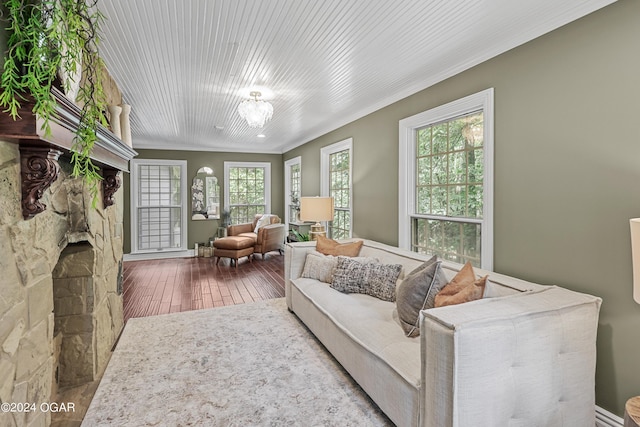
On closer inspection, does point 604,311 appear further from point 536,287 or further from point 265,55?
point 265,55

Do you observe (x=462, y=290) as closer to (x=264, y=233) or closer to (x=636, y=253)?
(x=636, y=253)

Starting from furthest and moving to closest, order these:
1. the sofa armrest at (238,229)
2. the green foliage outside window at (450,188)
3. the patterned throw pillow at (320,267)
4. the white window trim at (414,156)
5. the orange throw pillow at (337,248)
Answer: the sofa armrest at (238,229) < the orange throw pillow at (337,248) < the patterned throw pillow at (320,267) < the green foliage outside window at (450,188) < the white window trim at (414,156)

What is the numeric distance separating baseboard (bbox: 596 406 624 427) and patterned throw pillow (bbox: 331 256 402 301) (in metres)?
1.37

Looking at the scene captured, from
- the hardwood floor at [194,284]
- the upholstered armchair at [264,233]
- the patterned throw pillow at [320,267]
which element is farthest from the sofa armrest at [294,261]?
the upholstered armchair at [264,233]

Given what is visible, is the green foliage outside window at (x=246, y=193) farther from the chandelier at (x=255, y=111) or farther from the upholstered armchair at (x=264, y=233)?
the chandelier at (x=255, y=111)

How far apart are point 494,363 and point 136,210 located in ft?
23.2

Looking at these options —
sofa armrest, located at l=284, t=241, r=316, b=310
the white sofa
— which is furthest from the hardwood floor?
the white sofa

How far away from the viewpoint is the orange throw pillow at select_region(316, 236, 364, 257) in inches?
140

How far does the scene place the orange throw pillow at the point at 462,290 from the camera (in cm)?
182

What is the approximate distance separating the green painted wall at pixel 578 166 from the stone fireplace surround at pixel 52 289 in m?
2.83

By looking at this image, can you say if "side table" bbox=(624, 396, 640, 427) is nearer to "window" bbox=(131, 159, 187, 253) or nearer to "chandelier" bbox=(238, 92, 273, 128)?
"chandelier" bbox=(238, 92, 273, 128)

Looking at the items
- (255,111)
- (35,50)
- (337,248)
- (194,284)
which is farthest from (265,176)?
(35,50)

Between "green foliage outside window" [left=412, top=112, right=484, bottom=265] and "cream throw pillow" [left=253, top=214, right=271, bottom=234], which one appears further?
"cream throw pillow" [left=253, top=214, right=271, bottom=234]

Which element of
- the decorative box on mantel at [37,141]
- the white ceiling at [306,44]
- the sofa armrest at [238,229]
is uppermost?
the white ceiling at [306,44]
